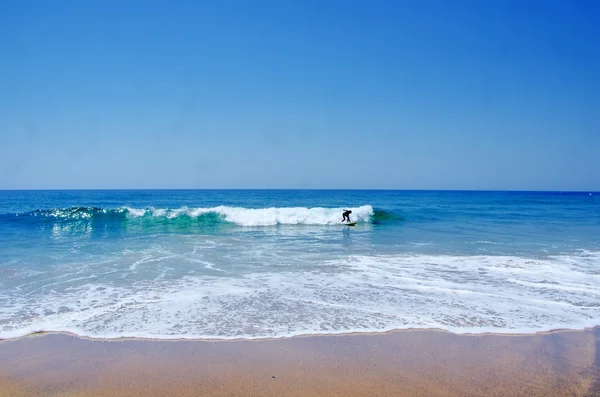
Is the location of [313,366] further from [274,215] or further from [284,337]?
[274,215]

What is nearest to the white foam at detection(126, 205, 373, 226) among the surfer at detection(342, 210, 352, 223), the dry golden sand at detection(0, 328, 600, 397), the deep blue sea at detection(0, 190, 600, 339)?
the surfer at detection(342, 210, 352, 223)

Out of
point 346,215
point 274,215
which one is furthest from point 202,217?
point 346,215

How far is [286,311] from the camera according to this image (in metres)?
6.38

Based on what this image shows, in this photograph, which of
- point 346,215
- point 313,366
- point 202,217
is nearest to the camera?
point 313,366

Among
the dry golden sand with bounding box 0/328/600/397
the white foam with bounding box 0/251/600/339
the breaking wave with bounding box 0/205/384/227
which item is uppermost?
the breaking wave with bounding box 0/205/384/227

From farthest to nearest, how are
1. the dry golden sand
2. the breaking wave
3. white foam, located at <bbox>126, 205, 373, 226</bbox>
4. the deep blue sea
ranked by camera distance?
white foam, located at <bbox>126, 205, 373, 226</bbox>
the breaking wave
the deep blue sea
the dry golden sand

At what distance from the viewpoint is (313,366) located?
4.43 m

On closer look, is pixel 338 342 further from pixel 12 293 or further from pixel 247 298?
pixel 12 293

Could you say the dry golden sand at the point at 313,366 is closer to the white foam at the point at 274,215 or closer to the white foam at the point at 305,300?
the white foam at the point at 305,300

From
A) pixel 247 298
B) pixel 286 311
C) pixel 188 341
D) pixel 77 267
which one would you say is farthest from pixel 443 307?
pixel 77 267

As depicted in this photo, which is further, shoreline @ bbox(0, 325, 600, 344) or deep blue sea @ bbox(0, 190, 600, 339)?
deep blue sea @ bbox(0, 190, 600, 339)

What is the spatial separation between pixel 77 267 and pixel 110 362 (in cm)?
635

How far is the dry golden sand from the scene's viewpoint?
396 centimetres

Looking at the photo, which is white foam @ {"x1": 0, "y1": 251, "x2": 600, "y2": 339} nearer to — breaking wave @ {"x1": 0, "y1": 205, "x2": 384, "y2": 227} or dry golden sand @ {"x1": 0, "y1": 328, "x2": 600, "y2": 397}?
dry golden sand @ {"x1": 0, "y1": 328, "x2": 600, "y2": 397}
